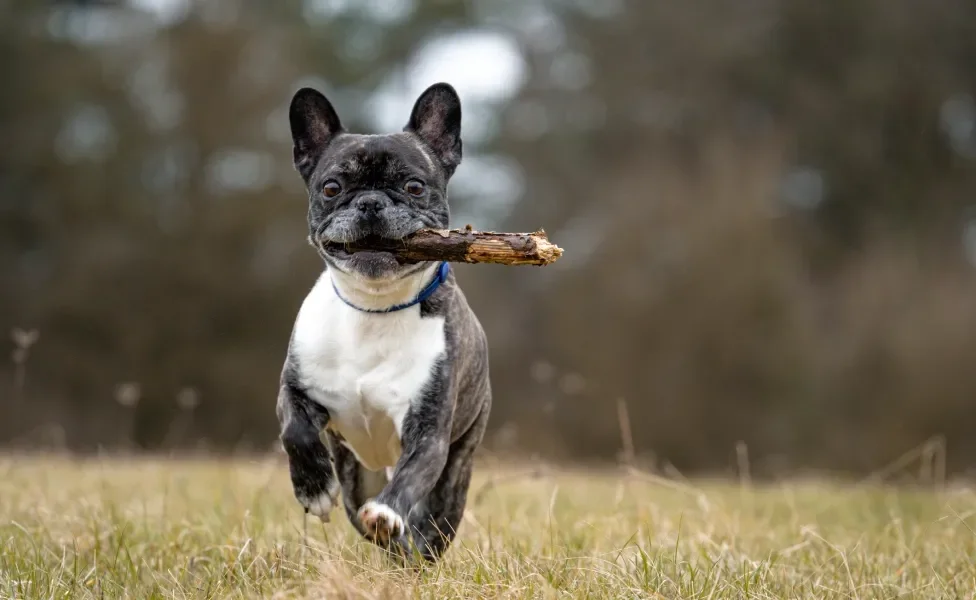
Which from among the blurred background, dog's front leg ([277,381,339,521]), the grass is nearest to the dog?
dog's front leg ([277,381,339,521])

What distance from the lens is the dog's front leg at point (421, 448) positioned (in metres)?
3.97

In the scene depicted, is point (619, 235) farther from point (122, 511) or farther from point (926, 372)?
point (122, 511)

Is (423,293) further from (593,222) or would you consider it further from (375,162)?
(593,222)


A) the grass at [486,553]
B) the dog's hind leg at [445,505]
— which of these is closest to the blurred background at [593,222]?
the grass at [486,553]

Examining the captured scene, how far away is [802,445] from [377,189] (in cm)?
1493

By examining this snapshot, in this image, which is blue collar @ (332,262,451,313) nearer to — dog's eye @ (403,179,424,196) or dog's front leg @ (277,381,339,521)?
dog's eye @ (403,179,424,196)

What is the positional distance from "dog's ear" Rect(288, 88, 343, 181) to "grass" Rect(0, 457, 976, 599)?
5.18 feet

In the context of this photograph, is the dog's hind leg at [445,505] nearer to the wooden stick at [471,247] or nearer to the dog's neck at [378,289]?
the dog's neck at [378,289]

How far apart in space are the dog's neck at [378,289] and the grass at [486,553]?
0.92m

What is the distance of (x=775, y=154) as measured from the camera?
19.1m

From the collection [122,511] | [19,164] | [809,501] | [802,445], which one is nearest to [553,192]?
[802,445]

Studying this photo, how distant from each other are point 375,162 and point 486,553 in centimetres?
161

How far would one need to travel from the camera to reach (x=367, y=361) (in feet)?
14.0

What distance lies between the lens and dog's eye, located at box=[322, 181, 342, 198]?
445 cm
